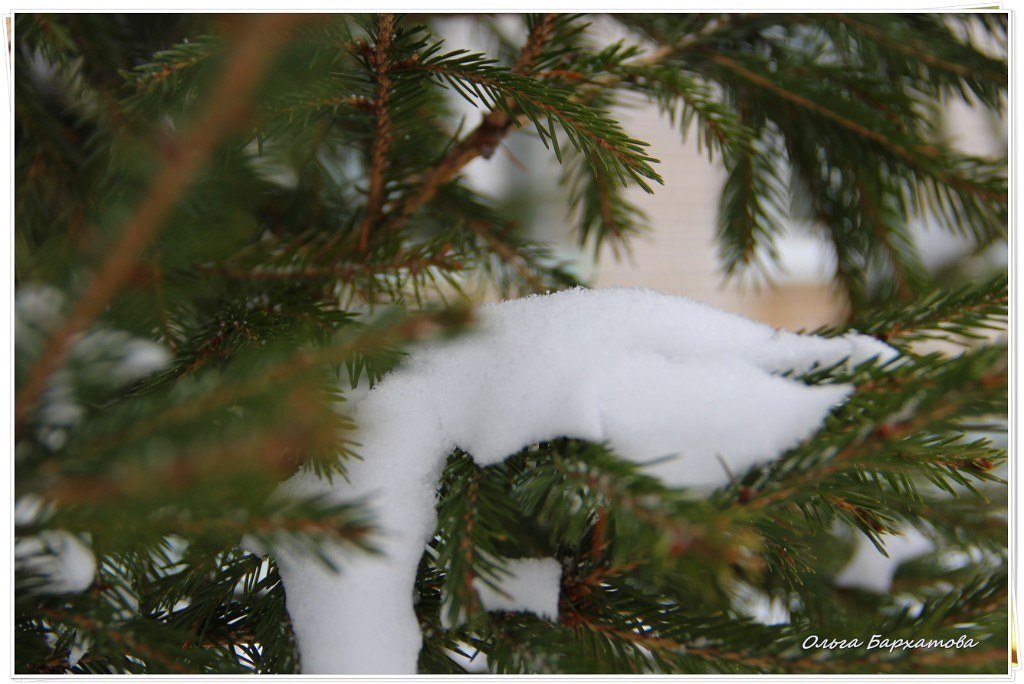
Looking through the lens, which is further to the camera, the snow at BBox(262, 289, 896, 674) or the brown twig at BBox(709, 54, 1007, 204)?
the brown twig at BBox(709, 54, 1007, 204)

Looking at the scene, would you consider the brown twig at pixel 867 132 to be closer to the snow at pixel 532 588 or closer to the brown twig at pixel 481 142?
the brown twig at pixel 481 142

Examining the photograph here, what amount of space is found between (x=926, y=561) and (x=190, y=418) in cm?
69

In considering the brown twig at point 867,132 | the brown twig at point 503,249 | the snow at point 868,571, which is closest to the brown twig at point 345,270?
the brown twig at point 503,249

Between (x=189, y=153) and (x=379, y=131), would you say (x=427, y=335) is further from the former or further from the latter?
(x=379, y=131)

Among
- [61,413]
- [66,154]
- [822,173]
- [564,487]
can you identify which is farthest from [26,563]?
[822,173]

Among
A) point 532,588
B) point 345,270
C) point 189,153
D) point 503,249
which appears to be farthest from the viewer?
point 503,249

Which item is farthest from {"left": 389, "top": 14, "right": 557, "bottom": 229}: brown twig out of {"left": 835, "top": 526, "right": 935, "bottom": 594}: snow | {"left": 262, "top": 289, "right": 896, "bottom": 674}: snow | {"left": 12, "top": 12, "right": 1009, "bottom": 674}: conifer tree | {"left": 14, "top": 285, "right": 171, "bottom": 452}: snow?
{"left": 835, "top": 526, "right": 935, "bottom": 594}: snow

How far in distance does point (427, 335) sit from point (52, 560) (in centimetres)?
20

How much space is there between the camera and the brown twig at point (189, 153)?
235 millimetres

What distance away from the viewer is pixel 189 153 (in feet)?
0.77

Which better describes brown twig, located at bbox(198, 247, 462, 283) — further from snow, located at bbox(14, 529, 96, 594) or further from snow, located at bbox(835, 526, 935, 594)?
snow, located at bbox(835, 526, 935, 594)

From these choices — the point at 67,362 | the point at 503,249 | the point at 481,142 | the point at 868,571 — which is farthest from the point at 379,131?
the point at 868,571

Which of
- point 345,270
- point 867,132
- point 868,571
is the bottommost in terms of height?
point 868,571

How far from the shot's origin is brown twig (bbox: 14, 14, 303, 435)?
0.24 meters
